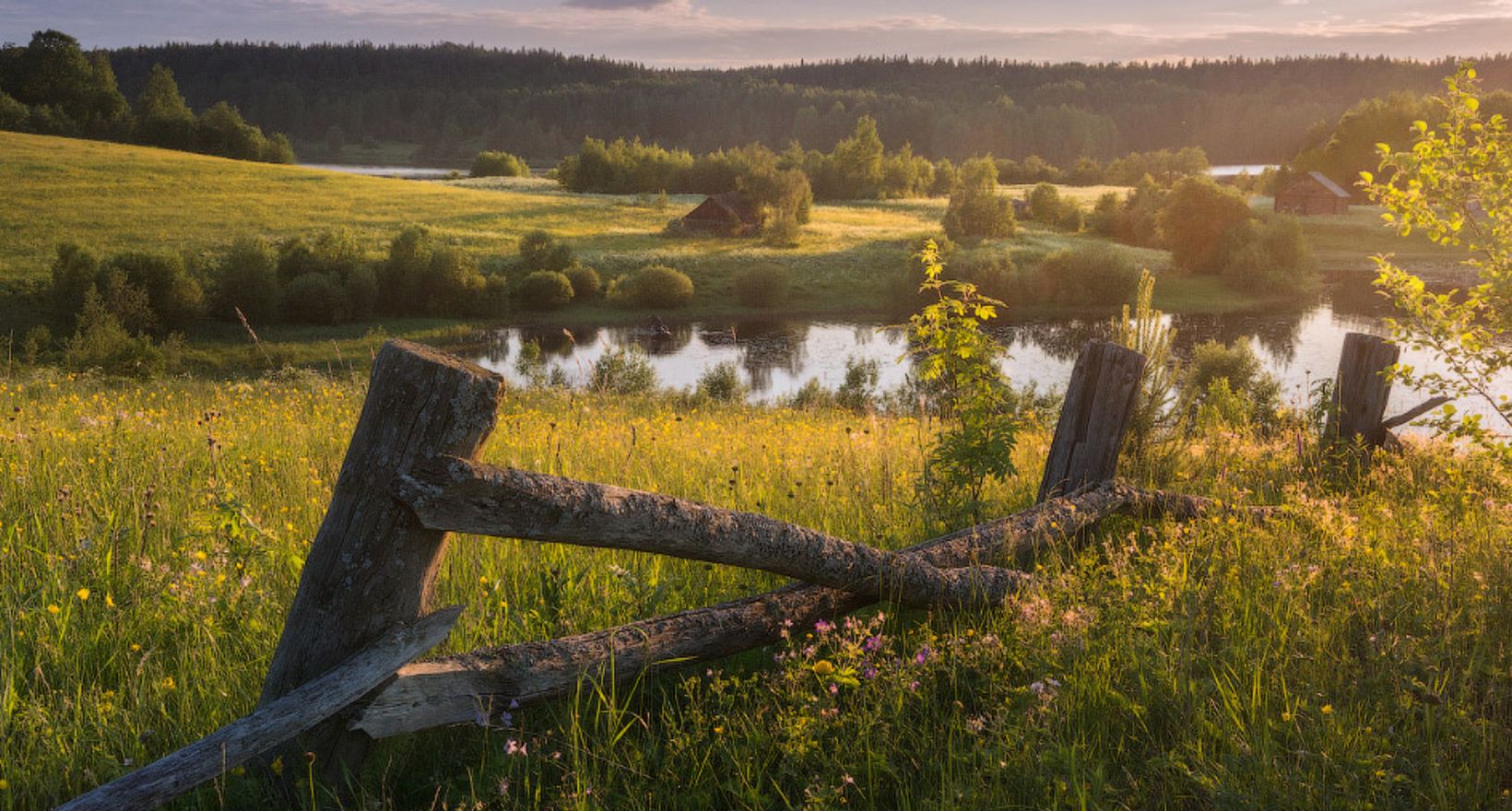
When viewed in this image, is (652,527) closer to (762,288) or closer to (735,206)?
(762,288)

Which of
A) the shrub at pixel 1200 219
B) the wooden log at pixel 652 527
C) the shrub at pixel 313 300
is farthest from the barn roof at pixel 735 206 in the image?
the wooden log at pixel 652 527

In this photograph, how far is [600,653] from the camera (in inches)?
128

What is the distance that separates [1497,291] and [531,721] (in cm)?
528

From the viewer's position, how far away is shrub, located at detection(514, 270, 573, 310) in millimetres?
50656

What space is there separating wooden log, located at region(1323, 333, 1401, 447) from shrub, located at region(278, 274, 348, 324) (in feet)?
149

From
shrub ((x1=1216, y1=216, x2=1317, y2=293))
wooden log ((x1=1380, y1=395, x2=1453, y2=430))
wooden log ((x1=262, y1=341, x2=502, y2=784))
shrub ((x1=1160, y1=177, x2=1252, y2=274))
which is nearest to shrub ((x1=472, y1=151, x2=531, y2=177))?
shrub ((x1=1160, y1=177, x2=1252, y2=274))

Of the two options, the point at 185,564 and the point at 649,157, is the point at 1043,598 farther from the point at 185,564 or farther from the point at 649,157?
the point at 649,157

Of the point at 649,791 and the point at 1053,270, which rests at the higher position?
the point at 649,791

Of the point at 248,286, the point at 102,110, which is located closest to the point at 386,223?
the point at 248,286

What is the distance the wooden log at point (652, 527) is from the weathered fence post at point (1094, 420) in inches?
96.5

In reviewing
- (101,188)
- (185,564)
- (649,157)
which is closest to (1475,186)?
(185,564)

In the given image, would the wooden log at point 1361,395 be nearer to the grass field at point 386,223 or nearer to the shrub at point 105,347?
the shrub at point 105,347

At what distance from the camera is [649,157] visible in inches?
3930

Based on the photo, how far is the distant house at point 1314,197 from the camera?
83938 mm
